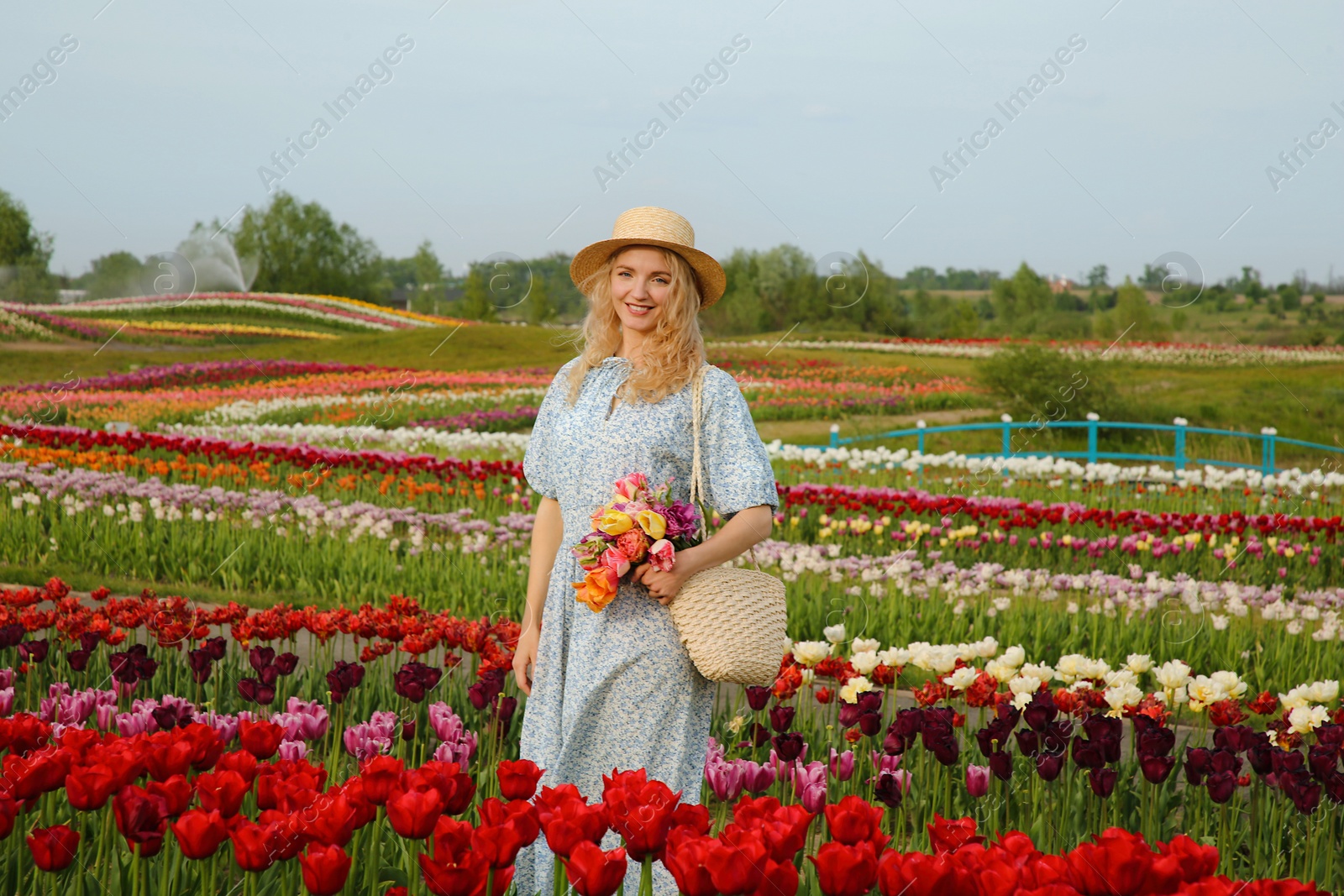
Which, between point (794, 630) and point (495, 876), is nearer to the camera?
point (495, 876)

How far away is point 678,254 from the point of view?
101 inches

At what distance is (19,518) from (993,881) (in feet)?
24.0

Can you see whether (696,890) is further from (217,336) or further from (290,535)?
(217,336)

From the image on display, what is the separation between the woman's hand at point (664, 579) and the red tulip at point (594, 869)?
0.86 metres

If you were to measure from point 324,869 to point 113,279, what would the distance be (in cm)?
2156

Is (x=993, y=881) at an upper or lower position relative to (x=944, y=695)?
upper

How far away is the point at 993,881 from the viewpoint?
1.44 m

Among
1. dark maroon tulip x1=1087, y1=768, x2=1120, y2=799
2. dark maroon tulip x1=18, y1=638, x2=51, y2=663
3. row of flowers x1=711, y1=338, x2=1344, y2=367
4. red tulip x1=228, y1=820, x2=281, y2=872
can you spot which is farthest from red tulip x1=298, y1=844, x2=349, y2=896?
row of flowers x1=711, y1=338, x2=1344, y2=367

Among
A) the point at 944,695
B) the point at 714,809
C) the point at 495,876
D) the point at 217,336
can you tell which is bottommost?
the point at 714,809

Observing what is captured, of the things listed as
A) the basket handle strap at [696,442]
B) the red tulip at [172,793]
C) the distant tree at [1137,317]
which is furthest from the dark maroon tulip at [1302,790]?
the distant tree at [1137,317]

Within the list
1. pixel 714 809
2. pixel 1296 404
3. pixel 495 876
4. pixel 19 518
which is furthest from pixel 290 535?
pixel 1296 404

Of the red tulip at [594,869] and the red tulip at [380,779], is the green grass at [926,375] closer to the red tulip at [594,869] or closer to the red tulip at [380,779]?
the red tulip at [380,779]

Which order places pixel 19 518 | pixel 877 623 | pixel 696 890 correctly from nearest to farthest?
1. pixel 696 890
2. pixel 877 623
3. pixel 19 518

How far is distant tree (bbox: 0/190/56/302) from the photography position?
663 inches
